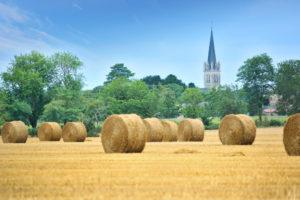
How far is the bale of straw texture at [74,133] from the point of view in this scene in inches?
1821

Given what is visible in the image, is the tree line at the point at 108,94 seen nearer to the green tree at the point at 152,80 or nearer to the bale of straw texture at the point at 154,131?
the bale of straw texture at the point at 154,131

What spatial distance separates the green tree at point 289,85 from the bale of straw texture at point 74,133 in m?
79.3

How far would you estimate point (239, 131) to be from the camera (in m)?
36.1

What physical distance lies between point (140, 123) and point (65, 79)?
230ft

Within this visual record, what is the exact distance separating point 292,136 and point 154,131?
19717 millimetres

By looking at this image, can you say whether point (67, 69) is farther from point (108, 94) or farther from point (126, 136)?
point (126, 136)

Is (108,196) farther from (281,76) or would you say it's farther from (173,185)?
(281,76)

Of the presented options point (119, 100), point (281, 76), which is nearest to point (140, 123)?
point (119, 100)

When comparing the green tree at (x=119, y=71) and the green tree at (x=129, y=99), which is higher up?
the green tree at (x=119, y=71)

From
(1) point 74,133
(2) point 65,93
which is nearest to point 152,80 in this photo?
(2) point 65,93

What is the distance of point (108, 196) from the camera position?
1363 centimetres

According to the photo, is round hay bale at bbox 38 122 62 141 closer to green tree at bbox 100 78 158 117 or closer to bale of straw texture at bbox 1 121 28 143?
bale of straw texture at bbox 1 121 28 143

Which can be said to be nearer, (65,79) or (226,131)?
(226,131)

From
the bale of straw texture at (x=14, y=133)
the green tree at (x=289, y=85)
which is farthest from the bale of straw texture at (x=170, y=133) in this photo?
the green tree at (x=289, y=85)
